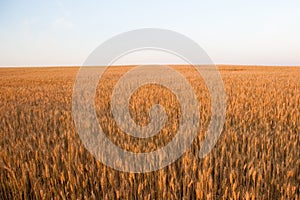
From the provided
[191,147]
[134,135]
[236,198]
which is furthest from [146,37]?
[236,198]

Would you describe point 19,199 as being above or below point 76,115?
below

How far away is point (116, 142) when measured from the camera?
2627 millimetres

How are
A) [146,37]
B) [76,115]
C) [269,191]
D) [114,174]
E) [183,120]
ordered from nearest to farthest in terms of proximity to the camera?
[269,191] → [114,174] → [183,120] → [76,115] → [146,37]

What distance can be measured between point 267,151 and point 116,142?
5.07 feet

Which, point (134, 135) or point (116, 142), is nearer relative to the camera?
point (116, 142)

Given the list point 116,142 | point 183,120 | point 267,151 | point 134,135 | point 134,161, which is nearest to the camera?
point 134,161

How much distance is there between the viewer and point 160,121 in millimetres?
3633

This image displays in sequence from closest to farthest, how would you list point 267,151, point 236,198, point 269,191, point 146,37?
point 236,198, point 269,191, point 267,151, point 146,37

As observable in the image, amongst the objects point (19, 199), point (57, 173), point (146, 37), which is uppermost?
point (146, 37)

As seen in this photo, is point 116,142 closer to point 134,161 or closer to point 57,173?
point 134,161

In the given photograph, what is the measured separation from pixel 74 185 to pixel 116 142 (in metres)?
0.88

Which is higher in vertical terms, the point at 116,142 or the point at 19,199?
the point at 116,142

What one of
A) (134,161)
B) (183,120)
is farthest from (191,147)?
(183,120)

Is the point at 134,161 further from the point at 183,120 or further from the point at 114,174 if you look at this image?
the point at 183,120
